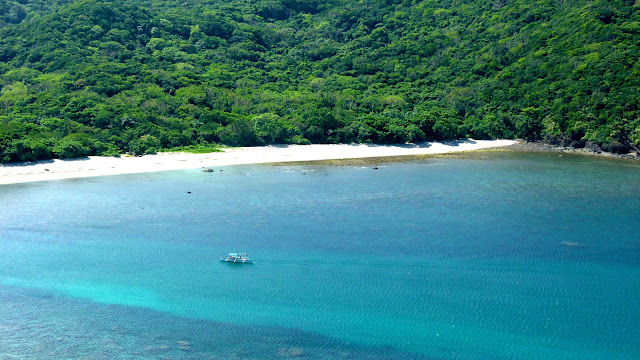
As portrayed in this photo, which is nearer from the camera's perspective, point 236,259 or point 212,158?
point 236,259

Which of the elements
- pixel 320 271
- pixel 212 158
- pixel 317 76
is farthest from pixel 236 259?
pixel 317 76

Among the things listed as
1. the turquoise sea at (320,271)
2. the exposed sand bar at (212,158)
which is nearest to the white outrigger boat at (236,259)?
the turquoise sea at (320,271)

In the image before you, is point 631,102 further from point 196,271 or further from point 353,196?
point 196,271

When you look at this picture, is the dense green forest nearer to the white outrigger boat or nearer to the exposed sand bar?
the exposed sand bar

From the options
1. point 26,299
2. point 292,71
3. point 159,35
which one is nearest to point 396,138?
point 292,71

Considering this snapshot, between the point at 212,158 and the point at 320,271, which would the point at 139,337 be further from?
the point at 212,158

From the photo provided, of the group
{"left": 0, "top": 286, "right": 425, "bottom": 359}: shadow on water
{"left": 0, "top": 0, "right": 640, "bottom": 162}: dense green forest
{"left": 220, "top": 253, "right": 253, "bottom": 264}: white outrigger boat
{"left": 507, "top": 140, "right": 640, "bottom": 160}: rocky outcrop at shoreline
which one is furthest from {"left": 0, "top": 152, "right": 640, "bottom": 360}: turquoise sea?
{"left": 0, "top": 0, "right": 640, "bottom": 162}: dense green forest
